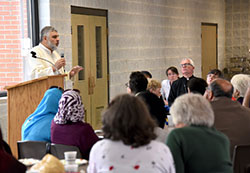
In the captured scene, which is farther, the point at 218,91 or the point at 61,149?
the point at 218,91

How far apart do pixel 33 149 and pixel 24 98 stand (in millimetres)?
1694

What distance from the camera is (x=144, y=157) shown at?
229cm

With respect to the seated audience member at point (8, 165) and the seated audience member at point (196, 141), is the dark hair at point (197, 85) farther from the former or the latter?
the seated audience member at point (8, 165)

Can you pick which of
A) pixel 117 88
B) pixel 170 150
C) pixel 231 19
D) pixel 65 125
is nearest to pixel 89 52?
pixel 117 88

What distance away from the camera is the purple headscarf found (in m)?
3.52

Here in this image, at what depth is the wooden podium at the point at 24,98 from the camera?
5.07 metres

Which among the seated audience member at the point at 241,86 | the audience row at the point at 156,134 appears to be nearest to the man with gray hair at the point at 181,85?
the seated audience member at the point at 241,86

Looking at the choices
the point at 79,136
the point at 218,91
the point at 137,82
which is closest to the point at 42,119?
the point at 79,136

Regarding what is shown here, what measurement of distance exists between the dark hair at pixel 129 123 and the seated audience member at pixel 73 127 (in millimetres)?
1158

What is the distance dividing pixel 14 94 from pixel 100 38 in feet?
10.4

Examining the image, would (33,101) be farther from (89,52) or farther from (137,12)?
(137,12)

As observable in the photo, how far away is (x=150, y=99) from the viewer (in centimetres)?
453

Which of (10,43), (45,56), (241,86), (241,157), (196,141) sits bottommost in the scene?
(241,157)

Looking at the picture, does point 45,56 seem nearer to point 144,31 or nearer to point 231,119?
point 231,119
